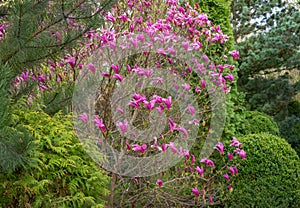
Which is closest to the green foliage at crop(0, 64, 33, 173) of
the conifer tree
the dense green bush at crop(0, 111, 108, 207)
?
the conifer tree

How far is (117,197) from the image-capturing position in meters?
4.08

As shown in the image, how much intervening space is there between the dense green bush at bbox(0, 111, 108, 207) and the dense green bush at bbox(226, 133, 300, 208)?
2287mm

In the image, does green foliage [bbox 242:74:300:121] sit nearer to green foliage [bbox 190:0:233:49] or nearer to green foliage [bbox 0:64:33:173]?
green foliage [bbox 190:0:233:49]

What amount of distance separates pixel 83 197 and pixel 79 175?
0.54 ft

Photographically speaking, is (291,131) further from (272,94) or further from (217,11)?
(217,11)

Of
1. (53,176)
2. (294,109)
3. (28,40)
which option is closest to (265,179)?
(53,176)

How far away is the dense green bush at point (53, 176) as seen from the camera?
2.32 metres

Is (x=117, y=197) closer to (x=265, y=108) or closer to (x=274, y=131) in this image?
(x=274, y=131)

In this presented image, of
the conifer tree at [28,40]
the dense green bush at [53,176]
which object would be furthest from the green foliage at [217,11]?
the dense green bush at [53,176]

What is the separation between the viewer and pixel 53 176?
238cm

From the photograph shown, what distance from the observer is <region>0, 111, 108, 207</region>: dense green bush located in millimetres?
2322

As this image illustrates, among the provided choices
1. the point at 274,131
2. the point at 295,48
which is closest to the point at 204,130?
the point at 274,131

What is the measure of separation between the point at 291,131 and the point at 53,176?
762 centimetres

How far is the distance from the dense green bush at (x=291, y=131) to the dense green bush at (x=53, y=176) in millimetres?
7169
